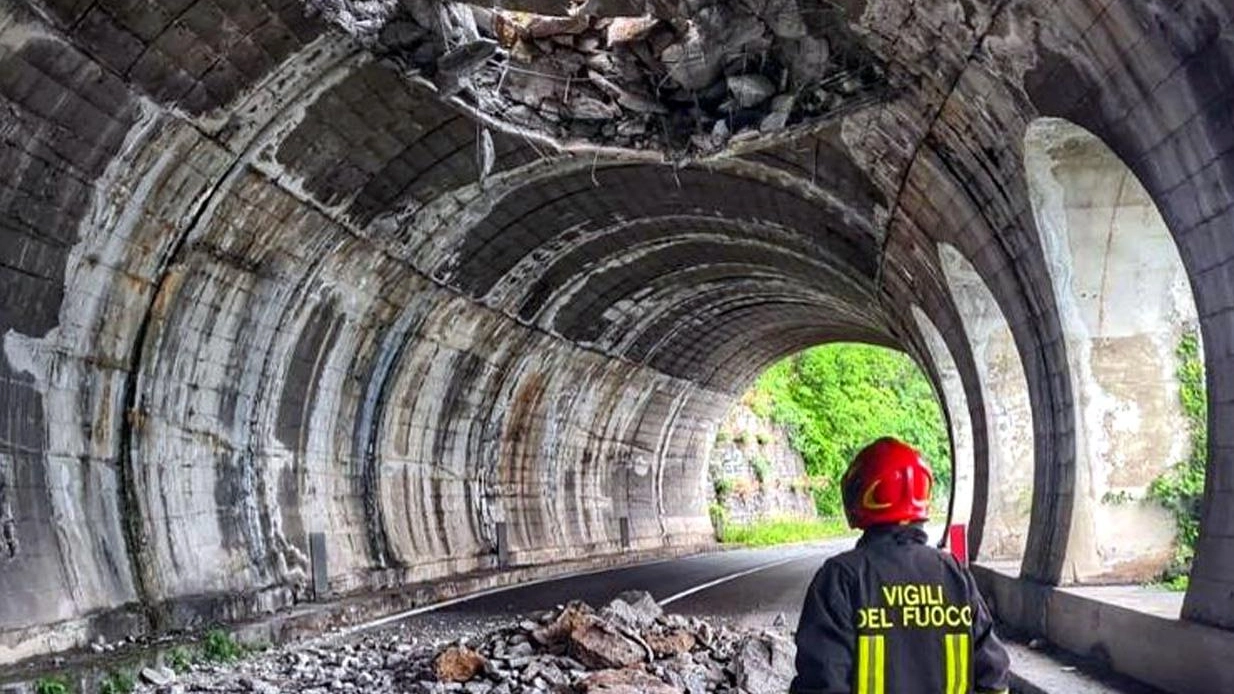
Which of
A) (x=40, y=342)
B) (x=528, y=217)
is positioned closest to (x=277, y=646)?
(x=40, y=342)

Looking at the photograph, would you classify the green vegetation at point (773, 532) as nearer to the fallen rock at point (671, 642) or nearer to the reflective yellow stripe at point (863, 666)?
the fallen rock at point (671, 642)

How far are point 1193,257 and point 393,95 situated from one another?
820 centimetres

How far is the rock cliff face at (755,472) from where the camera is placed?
39469 millimetres

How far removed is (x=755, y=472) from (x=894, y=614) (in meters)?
37.6

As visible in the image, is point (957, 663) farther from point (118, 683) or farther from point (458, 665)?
point (118, 683)

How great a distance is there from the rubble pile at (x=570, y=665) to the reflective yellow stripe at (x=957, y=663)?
18.4ft

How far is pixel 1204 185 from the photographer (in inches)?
263

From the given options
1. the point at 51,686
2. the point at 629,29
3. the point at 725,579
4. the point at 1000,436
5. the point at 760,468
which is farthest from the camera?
the point at 760,468

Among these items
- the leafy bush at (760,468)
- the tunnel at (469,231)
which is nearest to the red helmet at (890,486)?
the tunnel at (469,231)

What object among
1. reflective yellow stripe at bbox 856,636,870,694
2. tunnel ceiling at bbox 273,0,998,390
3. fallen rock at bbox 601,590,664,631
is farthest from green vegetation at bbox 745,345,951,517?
reflective yellow stripe at bbox 856,636,870,694

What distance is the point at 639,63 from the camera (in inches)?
516

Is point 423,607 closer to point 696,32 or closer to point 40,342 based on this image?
point 40,342

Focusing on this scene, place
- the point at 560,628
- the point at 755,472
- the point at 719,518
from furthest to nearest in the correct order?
the point at 755,472
the point at 719,518
the point at 560,628

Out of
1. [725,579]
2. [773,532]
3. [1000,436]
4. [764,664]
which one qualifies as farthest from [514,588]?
[773,532]
